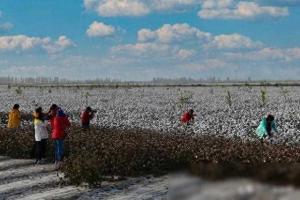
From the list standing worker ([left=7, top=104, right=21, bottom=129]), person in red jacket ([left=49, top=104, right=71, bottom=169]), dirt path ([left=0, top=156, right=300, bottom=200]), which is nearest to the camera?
dirt path ([left=0, top=156, right=300, bottom=200])

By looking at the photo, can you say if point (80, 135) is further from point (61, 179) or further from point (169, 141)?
point (61, 179)

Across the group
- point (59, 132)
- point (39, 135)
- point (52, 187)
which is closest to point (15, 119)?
point (39, 135)

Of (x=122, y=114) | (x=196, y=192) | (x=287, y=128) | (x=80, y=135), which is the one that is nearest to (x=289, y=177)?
(x=196, y=192)

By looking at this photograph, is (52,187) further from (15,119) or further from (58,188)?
(15,119)

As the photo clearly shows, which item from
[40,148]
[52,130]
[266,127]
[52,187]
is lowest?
[52,187]

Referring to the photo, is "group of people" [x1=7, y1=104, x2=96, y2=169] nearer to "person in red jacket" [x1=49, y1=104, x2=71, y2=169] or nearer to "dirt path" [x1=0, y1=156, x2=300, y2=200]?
"person in red jacket" [x1=49, y1=104, x2=71, y2=169]

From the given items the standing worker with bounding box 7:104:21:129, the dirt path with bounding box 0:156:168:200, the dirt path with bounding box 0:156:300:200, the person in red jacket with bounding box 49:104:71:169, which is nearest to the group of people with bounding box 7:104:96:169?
the person in red jacket with bounding box 49:104:71:169

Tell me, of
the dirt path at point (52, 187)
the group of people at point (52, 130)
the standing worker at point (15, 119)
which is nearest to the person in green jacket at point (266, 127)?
the group of people at point (52, 130)

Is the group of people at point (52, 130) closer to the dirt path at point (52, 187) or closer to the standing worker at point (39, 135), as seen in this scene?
the standing worker at point (39, 135)

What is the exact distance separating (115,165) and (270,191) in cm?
1323

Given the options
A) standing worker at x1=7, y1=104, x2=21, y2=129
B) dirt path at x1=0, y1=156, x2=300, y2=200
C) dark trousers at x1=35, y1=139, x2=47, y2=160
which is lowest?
dirt path at x1=0, y1=156, x2=300, y2=200

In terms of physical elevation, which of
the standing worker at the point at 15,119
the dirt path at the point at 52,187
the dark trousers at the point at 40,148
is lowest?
the dirt path at the point at 52,187

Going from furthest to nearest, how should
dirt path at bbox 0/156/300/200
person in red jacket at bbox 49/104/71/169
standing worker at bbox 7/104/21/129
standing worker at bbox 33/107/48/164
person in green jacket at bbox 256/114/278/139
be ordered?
standing worker at bbox 7/104/21/129
person in green jacket at bbox 256/114/278/139
standing worker at bbox 33/107/48/164
person in red jacket at bbox 49/104/71/169
dirt path at bbox 0/156/300/200

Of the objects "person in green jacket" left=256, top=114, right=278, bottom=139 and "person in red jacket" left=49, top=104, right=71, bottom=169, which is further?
"person in green jacket" left=256, top=114, right=278, bottom=139
